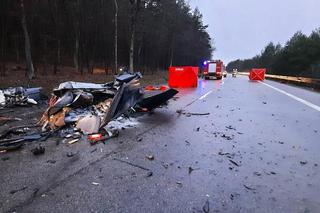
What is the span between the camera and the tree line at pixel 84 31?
33.4 m

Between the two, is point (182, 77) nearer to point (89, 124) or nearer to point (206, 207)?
point (89, 124)

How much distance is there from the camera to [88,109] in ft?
28.8

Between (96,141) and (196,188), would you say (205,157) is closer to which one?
(196,188)

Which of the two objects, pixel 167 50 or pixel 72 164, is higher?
pixel 167 50

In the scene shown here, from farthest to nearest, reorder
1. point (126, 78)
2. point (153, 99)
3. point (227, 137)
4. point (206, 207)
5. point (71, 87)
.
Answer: point (153, 99)
point (126, 78)
point (71, 87)
point (227, 137)
point (206, 207)

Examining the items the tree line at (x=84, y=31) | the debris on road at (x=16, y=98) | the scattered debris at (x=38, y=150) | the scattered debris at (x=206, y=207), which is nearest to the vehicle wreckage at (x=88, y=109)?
the scattered debris at (x=38, y=150)

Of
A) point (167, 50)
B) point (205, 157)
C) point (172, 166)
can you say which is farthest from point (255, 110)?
point (167, 50)

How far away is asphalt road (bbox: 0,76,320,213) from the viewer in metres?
3.57

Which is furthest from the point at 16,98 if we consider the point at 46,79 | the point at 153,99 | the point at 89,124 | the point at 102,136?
the point at 46,79

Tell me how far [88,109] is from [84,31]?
118ft

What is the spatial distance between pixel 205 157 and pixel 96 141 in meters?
2.18

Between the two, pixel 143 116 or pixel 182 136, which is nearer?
pixel 182 136

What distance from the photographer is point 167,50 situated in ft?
238

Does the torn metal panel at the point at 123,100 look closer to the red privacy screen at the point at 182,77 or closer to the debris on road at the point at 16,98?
the debris on road at the point at 16,98
